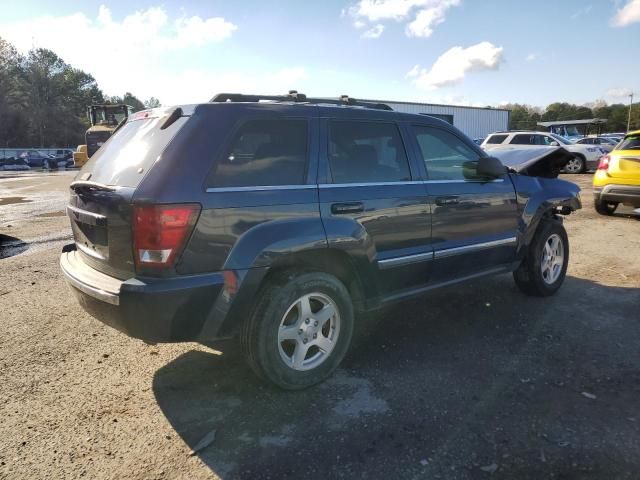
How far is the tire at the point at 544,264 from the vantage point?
4.87m

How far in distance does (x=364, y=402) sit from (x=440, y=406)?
1.55 ft

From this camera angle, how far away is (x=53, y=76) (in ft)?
239

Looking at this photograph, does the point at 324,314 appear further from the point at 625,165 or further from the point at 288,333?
the point at 625,165

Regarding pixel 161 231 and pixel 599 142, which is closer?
pixel 161 231

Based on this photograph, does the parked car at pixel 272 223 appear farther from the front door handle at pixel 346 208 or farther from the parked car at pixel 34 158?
the parked car at pixel 34 158

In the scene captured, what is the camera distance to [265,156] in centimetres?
306

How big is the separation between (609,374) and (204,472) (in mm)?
2788

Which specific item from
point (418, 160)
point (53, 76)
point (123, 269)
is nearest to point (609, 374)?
point (418, 160)

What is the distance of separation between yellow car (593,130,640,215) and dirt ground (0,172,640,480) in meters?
5.03

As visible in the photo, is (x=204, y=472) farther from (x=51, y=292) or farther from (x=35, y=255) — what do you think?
(x=35, y=255)

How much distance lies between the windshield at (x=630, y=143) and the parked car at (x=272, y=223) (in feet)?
21.5

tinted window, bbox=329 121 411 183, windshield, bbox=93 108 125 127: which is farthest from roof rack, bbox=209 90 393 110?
windshield, bbox=93 108 125 127

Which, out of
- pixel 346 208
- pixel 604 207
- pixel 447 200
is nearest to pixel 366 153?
pixel 346 208

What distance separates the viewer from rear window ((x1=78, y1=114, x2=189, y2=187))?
2.83 m
